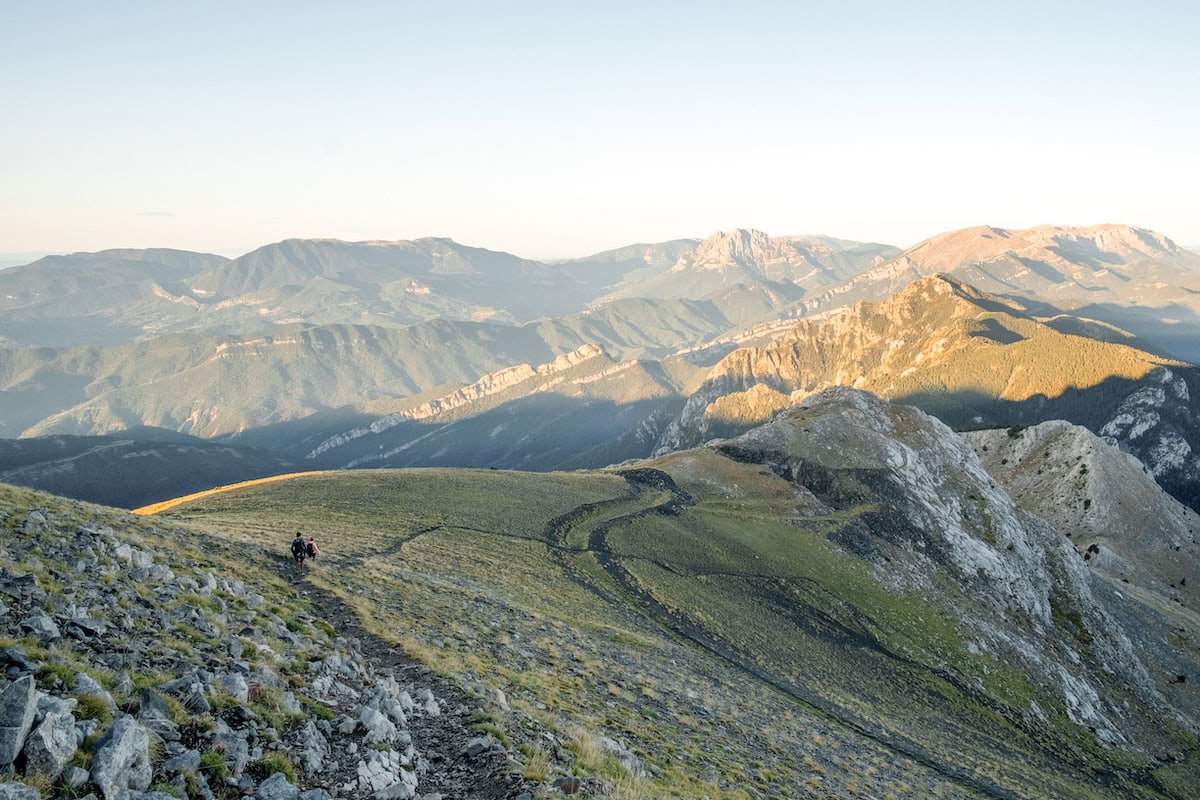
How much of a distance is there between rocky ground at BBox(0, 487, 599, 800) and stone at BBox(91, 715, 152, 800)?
0.10 ft

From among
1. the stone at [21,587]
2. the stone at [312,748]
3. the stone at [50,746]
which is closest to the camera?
the stone at [50,746]

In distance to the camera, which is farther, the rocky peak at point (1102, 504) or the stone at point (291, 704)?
the rocky peak at point (1102, 504)

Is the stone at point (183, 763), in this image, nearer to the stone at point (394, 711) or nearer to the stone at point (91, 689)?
the stone at point (91, 689)

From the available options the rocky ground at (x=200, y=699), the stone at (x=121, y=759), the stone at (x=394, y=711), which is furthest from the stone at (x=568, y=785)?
the stone at (x=121, y=759)

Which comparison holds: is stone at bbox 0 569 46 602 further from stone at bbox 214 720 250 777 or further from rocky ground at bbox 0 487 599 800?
stone at bbox 214 720 250 777

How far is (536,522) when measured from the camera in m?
74.6

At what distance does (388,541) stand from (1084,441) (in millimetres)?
189468

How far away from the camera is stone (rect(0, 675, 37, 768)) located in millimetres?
11023

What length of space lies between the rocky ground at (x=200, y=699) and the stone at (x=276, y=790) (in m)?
0.03

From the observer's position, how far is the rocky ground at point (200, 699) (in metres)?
12.2

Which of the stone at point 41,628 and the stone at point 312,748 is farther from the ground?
the stone at point 41,628

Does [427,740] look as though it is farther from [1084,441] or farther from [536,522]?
[1084,441]

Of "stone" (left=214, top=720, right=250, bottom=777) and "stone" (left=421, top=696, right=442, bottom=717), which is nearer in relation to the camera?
"stone" (left=214, top=720, right=250, bottom=777)

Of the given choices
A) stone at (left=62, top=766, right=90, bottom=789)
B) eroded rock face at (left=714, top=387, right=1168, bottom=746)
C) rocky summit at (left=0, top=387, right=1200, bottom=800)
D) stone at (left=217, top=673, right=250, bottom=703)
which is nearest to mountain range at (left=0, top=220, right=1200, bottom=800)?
stone at (left=62, top=766, right=90, bottom=789)
